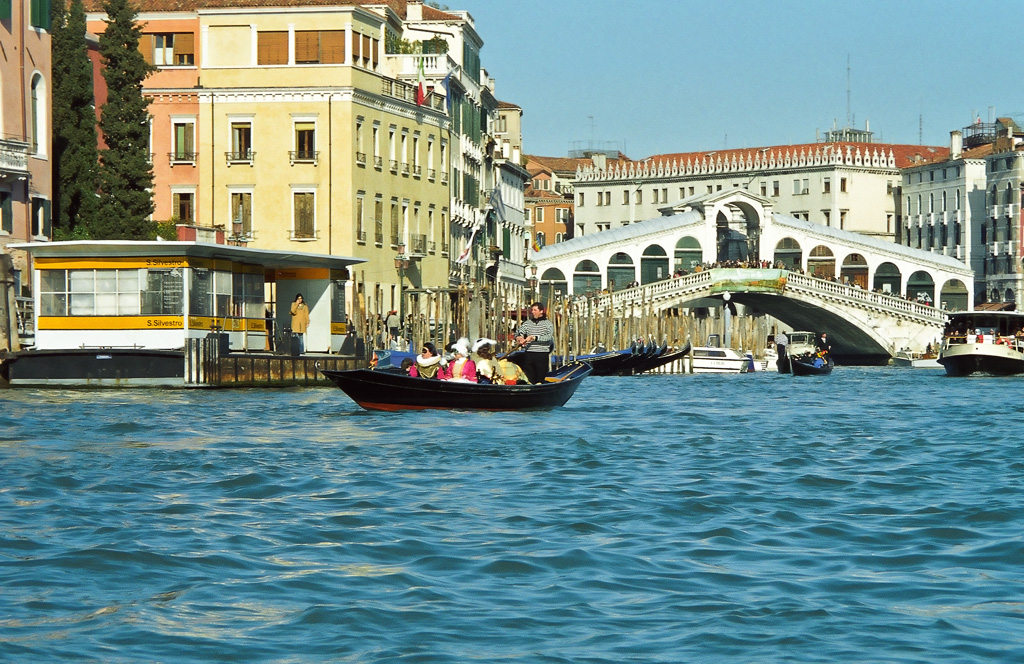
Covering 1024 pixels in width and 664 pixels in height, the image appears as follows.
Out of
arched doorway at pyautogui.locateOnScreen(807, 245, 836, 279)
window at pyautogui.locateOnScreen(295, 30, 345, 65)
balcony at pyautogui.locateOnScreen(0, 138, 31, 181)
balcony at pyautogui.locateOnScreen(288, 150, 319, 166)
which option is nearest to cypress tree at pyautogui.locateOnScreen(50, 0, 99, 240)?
balcony at pyautogui.locateOnScreen(0, 138, 31, 181)

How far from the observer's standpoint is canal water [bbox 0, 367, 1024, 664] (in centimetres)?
732

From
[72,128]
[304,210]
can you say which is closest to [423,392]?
[72,128]

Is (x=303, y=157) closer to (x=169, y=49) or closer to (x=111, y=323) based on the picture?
(x=169, y=49)

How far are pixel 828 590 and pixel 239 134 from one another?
3352 cm

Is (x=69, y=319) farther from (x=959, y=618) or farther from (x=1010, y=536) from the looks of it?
(x=959, y=618)

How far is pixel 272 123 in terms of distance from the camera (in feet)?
131

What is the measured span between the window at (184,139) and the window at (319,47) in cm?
304

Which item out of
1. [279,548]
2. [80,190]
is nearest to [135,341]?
[80,190]

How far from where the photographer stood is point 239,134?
133 ft

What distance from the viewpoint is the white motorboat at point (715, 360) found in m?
54.2

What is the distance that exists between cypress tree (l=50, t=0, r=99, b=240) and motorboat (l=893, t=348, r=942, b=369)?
3247 cm

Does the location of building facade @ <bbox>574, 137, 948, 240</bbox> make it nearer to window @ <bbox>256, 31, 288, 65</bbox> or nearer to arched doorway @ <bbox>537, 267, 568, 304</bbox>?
arched doorway @ <bbox>537, 267, 568, 304</bbox>

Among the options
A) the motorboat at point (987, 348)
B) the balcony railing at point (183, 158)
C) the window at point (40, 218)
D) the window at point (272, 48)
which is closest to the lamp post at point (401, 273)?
the balcony railing at point (183, 158)

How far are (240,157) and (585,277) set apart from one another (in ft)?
104
